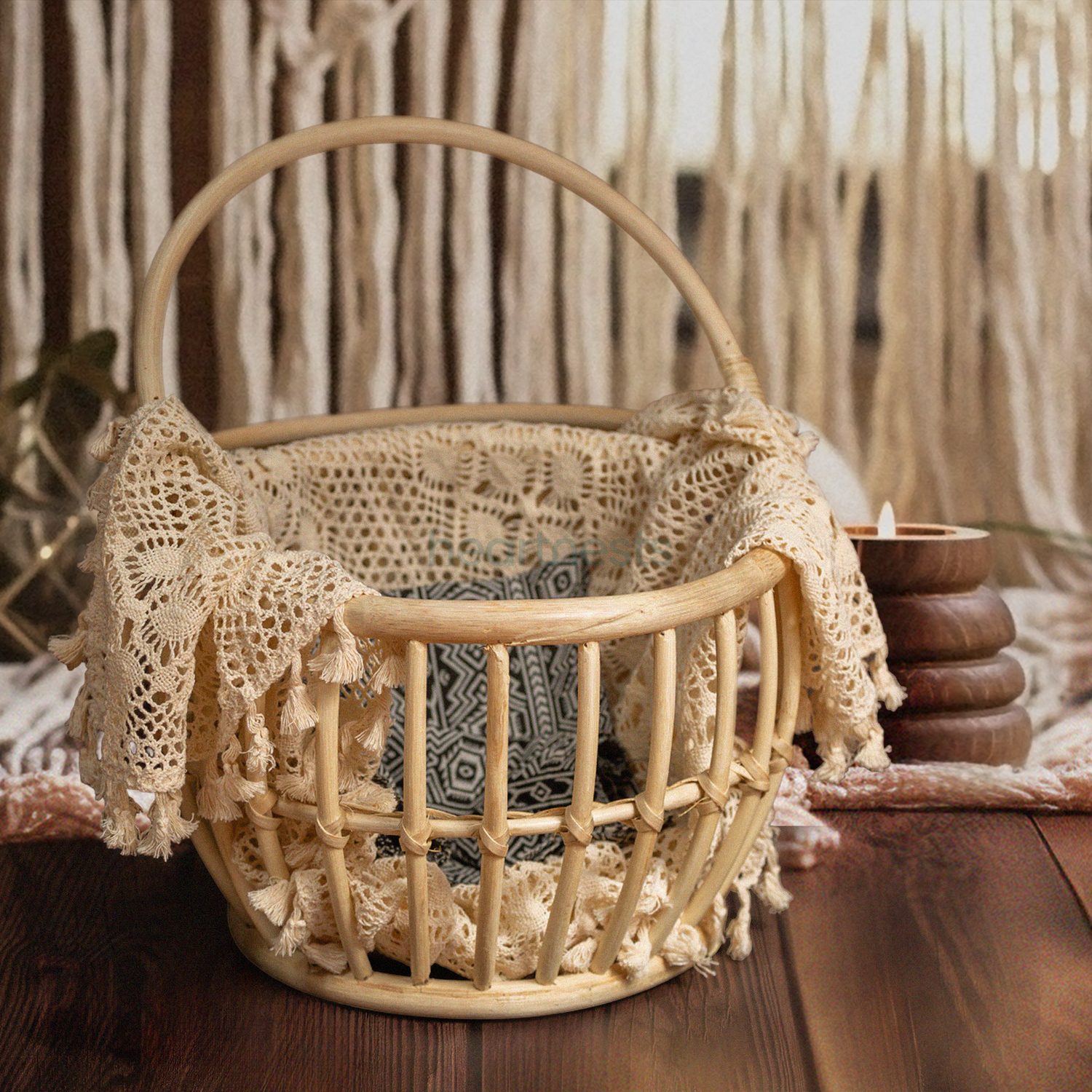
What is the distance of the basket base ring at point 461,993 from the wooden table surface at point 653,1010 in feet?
0.04

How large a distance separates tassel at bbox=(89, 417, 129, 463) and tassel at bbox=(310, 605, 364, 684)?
1.02 feet

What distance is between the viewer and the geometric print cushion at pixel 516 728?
1140mm

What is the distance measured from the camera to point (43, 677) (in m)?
1.51

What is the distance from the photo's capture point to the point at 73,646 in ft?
3.05

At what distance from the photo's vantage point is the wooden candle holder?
1257 mm

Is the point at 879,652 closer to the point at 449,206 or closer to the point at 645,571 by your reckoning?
the point at 645,571

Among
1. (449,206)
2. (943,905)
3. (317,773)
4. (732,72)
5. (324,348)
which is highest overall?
(732,72)

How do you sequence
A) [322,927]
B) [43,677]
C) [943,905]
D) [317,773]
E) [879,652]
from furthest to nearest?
[43,677], [943,905], [879,652], [322,927], [317,773]

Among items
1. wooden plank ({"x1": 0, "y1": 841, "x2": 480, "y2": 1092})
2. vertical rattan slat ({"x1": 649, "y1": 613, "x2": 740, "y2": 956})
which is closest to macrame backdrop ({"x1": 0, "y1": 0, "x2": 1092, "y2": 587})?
wooden plank ({"x1": 0, "y1": 841, "x2": 480, "y2": 1092})

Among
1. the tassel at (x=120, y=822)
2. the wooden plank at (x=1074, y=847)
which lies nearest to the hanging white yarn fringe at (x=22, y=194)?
the tassel at (x=120, y=822)

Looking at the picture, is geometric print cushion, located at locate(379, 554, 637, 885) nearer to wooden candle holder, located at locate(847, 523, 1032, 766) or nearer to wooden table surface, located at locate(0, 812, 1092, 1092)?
wooden table surface, located at locate(0, 812, 1092, 1092)

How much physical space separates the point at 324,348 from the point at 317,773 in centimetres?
91

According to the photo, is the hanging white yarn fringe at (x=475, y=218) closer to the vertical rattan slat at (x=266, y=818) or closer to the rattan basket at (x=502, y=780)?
the rattan basket at (x=502, y=780)

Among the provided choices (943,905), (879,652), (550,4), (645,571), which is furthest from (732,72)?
(943,905)
